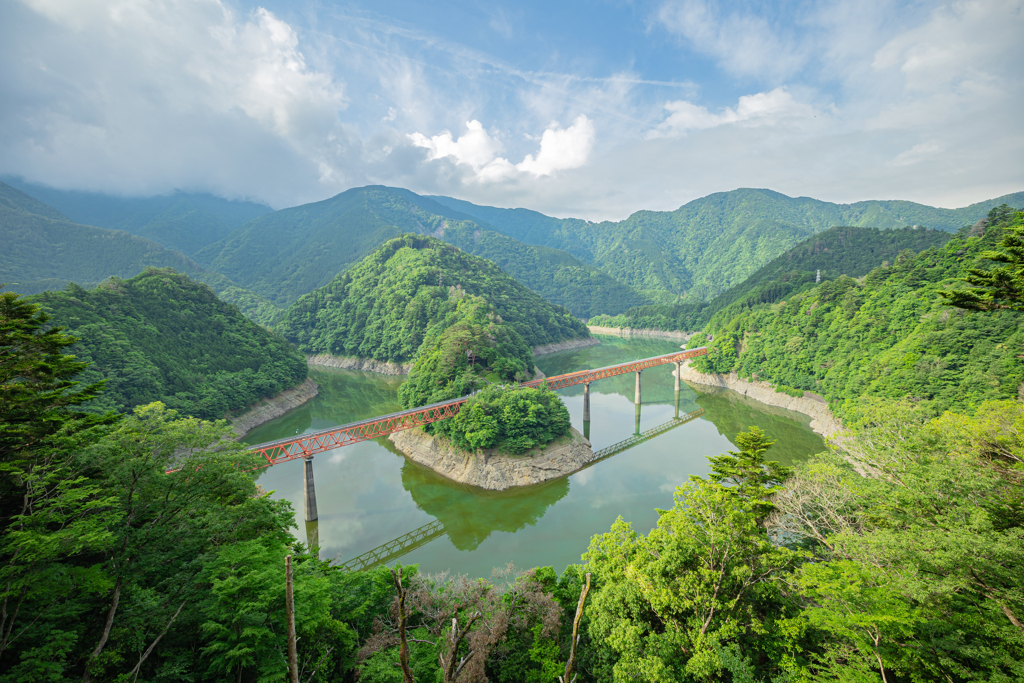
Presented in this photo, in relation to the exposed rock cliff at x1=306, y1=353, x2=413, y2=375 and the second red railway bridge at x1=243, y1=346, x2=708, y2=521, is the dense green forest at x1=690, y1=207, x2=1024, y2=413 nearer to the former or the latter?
the second red railway bridge at x1=243, y1=346, x2=708, y2=521

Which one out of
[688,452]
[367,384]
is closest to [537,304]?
[367,384]

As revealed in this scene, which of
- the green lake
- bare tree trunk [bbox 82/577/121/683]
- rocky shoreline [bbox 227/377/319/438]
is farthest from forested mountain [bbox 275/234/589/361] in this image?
bare tree trunk [bbox 82/577/121/683]

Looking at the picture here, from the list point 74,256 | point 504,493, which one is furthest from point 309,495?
point 74,256

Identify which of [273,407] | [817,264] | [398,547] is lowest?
[398,547]

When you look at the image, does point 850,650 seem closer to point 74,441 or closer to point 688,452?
point 74,441

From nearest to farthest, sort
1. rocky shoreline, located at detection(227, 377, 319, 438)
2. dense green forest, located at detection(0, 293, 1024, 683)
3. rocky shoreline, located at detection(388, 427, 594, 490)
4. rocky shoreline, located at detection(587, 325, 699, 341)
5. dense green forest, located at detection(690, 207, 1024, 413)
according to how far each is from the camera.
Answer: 1. dense green forest, located at detection(0, 293, 1024, 683)
2. dense green forest, located at detection(690, 207, 1024, 413)
3. rocky shoreline, located at detection(388, 427, 594, 490)
4. rocky shoreline, located at detection(227, 377, 319, 438)
5. rocky shoreline, located at detection(587, 325, 699, 341)

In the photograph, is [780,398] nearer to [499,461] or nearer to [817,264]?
[499,461]

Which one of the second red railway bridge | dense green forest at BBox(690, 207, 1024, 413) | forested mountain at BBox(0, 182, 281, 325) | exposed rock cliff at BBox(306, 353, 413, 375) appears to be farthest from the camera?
forested mountain at BBox(0, 182, 281, 325)

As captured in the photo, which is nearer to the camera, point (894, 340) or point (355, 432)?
point (355, 432)
